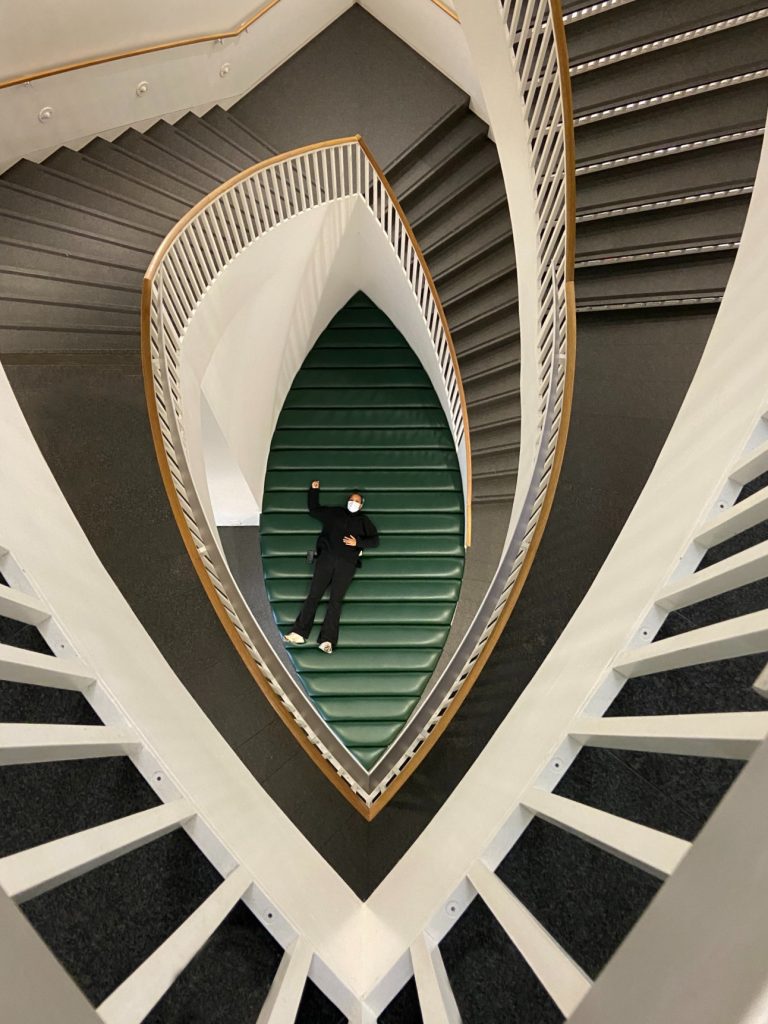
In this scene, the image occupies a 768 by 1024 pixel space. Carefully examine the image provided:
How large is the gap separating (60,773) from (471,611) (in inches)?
161

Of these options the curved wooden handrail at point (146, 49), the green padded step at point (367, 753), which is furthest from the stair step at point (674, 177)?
the green padded step at point (367, 753)

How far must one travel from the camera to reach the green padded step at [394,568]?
25.3 ft

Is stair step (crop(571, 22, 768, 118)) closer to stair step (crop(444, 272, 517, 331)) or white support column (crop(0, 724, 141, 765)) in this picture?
stair step (crop(444, 272, 517, 331))

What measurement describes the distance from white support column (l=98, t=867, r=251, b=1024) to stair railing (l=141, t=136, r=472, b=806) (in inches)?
56.8

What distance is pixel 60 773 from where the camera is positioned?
8.20 feet

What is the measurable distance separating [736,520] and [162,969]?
1.93 m

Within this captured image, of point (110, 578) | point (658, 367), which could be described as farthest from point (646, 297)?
point (110, 578)

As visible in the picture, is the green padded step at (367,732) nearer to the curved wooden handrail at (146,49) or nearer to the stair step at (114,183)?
the stair step at (114,183)

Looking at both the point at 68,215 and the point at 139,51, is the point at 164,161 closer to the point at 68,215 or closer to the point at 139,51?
the point at 139,51

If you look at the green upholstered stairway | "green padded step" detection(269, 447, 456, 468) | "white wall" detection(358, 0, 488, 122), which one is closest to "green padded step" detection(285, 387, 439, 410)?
the green upholstered stairway

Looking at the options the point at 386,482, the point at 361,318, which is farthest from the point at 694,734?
the point at 361,318

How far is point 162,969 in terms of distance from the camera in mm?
1753

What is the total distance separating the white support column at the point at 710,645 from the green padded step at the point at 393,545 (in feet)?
18.4

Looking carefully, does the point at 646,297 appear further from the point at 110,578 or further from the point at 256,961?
the point at 256,961
